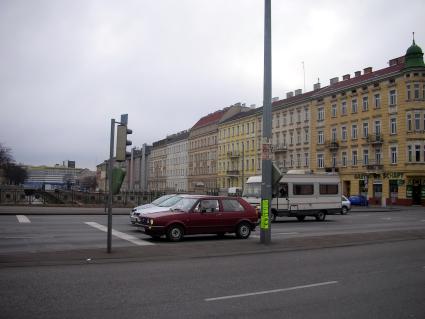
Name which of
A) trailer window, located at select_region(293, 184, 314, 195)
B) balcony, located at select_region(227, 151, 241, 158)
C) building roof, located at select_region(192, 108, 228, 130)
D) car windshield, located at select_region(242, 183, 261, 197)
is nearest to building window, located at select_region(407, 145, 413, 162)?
trailer window, located at select_region(293, 184, 314, 195)

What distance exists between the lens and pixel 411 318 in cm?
621

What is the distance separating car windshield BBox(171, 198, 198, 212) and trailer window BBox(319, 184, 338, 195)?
14185 mm

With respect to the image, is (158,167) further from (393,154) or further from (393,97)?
(393,97)

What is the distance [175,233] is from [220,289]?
7.30 meters

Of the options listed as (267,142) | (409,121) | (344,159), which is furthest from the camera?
(344,159)

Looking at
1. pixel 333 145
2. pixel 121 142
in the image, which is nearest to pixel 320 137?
pixel 333 145

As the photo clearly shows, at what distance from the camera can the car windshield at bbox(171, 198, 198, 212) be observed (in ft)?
51.5

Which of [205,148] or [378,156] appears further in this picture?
[205,148]

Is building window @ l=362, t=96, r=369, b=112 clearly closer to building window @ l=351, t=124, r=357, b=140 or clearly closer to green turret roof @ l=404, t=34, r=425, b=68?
building window @ l=351, t=124, r=357, b=140

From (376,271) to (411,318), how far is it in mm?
3746

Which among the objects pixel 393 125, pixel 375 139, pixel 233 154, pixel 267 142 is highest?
pixel 393 125

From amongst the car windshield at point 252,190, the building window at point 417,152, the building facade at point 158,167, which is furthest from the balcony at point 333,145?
the building facade at point 158,167

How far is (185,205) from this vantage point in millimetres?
15930

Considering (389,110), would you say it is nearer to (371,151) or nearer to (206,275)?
(371,151)
